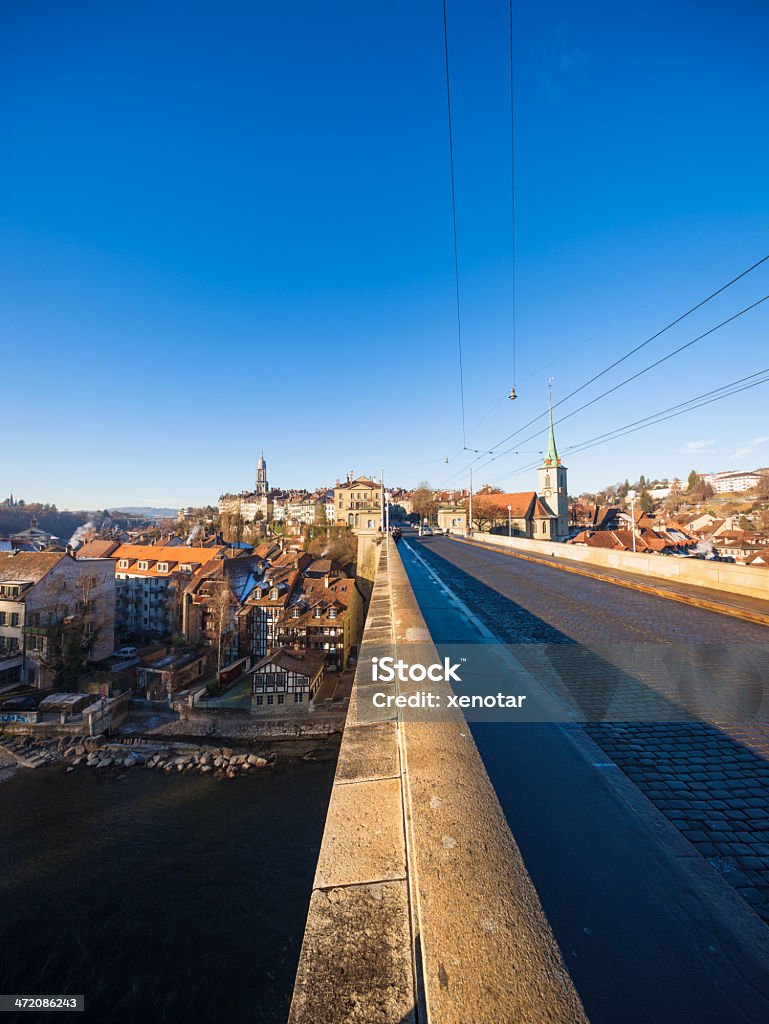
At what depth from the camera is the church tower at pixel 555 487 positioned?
73156mm

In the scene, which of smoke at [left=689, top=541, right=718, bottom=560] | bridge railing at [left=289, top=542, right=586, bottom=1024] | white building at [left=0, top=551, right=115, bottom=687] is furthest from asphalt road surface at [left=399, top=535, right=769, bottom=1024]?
white building at [left=0, top=551, right=115, bottom=687]

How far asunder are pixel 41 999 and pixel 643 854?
19.1m

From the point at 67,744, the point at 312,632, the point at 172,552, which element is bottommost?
the point at 67,744

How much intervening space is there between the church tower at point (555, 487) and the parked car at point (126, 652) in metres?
62.2

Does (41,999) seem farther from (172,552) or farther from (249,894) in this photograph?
(172,552)

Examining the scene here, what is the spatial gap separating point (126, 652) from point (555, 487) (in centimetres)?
6679

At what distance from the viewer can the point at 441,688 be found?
149 inches

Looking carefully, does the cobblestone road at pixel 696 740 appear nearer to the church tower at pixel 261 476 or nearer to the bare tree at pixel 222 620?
the bare tree at pixel 222 620

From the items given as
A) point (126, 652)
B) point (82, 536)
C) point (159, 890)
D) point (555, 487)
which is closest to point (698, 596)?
point (159, 890)

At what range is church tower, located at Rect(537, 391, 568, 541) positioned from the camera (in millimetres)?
73156

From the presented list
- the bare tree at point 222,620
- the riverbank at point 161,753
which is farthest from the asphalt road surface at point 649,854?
the bare tree at point 222,620

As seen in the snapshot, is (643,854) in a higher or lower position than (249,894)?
higher

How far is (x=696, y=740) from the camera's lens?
3.86 m

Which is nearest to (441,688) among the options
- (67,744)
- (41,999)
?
(41,999)
